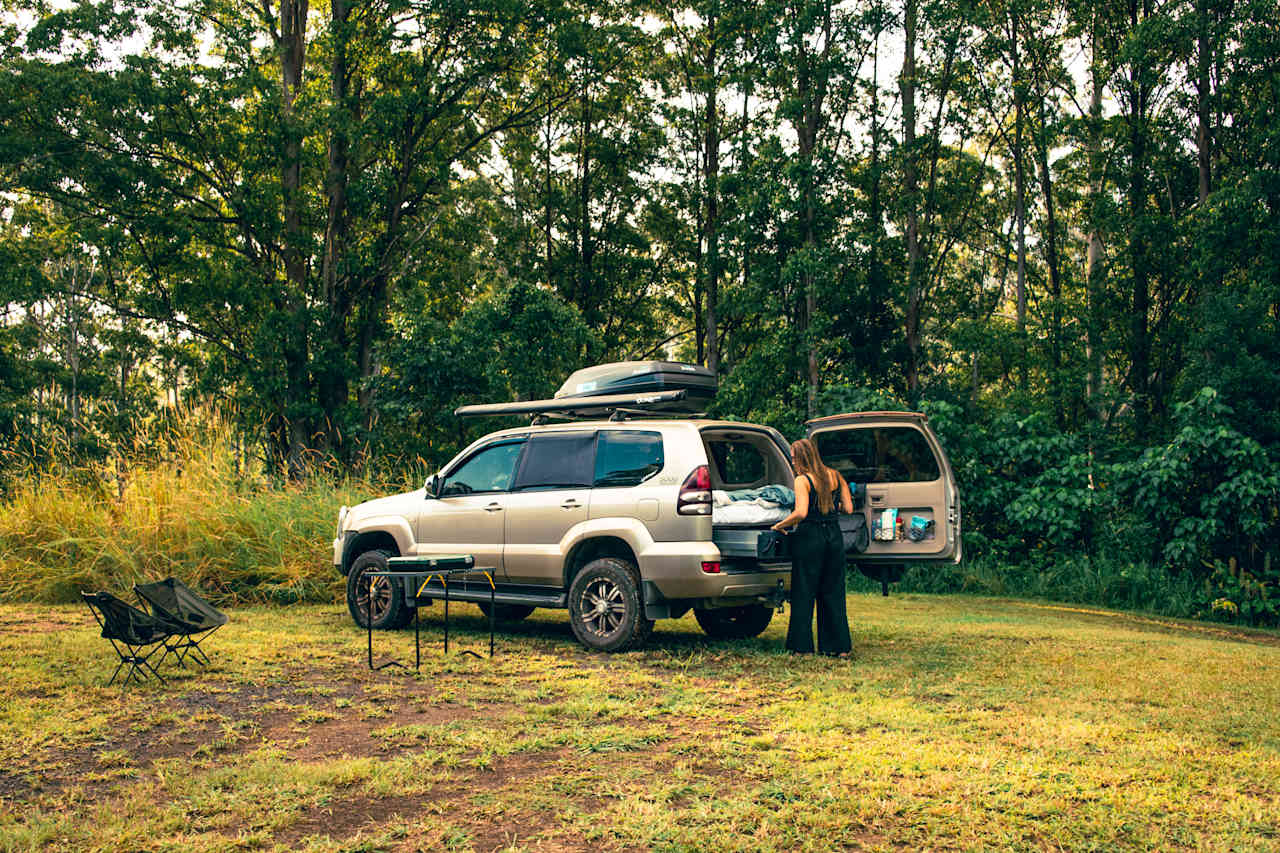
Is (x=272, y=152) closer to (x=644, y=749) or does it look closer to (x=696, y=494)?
(x=696, y=494)

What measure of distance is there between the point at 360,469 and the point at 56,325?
38.8 metres

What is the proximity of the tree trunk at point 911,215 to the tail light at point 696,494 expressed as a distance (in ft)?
65.8

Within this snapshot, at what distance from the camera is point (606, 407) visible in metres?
9.25

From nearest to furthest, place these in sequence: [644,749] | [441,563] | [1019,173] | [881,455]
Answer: [644,749] → [441,563] → [881,455] → [1019,173]

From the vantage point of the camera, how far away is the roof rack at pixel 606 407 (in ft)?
29.5

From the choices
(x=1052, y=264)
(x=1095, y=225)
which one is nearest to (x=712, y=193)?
(x=1052, y=264)

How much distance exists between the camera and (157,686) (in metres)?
7.31

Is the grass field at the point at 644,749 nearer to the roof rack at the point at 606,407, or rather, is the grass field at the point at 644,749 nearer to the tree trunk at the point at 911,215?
the roof rack at the point at 606,407

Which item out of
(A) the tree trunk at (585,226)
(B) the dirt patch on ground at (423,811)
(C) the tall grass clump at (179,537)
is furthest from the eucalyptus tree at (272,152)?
(B) the dirt patch on ground at (423,811)

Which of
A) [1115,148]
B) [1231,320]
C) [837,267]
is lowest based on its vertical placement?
[1231,320]

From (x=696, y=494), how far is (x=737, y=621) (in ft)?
6.94

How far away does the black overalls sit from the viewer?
837 cm

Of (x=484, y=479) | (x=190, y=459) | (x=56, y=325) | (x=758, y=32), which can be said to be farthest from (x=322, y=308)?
(x=56, y=325)

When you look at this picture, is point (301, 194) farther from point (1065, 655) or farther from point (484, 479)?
point (1065, 655)
